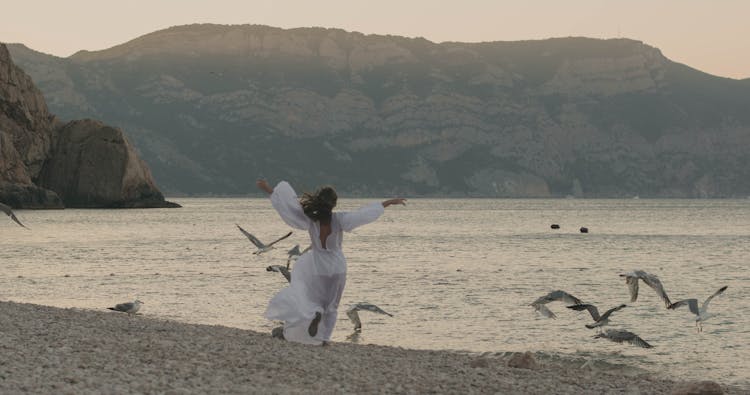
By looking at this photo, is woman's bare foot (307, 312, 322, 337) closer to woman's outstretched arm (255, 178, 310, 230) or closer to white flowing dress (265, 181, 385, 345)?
white flowing dress (265, 181, 385, 345)

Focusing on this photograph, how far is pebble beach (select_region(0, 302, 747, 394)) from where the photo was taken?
10.4 meters

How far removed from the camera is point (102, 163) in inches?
5344

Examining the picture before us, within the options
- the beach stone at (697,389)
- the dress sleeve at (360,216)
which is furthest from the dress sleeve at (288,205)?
the beach stone at (697,389)

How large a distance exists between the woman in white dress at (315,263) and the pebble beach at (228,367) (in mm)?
378

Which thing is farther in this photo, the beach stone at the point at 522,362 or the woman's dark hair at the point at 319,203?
the beach stone at the point at 522,362

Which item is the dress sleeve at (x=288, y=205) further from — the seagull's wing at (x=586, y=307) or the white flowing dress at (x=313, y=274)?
the seagull's wing at (x=586, y=307)

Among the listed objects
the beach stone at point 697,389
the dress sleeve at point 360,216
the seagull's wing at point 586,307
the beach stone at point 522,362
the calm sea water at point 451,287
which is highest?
the dress sleeve at point 360,216

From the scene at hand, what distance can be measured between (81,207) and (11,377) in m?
139

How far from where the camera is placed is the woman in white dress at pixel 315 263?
1356 centimetres

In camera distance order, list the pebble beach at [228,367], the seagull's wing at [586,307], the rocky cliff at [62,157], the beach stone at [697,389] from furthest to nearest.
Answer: the rocky cliff at [62,157] < the seagull's wing at [586,307] < the beach stone at [697,389] < the pebble beach at [228,367]

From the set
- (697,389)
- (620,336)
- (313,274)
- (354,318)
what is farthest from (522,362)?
(354,318)

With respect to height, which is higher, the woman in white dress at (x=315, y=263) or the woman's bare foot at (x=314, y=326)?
the woman in white dress at (x=315, y=263)

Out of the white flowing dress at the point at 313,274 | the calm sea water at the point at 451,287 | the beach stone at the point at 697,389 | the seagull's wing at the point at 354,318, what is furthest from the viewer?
the calm sea water at the point at 451,287

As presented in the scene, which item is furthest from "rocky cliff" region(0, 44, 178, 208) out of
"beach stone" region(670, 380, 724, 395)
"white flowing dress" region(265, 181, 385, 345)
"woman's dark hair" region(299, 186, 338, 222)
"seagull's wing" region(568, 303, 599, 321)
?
"beach stone" region(670, 380, 724, 395)
